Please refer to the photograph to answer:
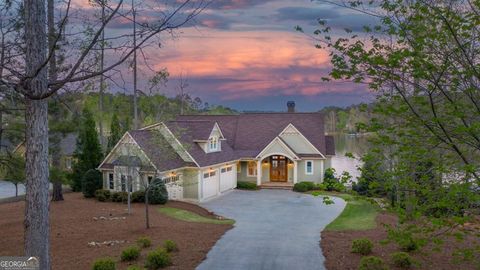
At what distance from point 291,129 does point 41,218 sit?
105 ft

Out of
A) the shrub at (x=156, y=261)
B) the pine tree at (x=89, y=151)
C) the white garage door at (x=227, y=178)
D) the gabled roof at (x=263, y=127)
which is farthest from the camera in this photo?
the gabled roof at (x=263, y=127)

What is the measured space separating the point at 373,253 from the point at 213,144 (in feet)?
67.2

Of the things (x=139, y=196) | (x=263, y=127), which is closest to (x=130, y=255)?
(x=139, y=196)

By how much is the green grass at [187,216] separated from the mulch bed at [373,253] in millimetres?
5664

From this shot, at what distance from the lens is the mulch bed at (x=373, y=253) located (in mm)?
12133

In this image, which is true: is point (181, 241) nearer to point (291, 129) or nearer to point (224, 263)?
point (224, 263)

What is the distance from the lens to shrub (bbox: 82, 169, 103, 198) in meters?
28.9

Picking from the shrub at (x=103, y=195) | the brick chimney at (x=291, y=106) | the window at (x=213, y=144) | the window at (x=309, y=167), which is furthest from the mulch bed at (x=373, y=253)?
the brick chimney at (x=291, y=106)

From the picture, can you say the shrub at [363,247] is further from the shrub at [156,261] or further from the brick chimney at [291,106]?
the brick chimney at [291,106]

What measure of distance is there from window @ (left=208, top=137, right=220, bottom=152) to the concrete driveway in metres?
3.62

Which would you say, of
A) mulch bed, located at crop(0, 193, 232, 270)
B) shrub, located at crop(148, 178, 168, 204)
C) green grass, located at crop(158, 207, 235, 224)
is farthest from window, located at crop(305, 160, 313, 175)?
green grass, located at crop(158, 207, 235, 224)

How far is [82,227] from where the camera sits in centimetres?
1945

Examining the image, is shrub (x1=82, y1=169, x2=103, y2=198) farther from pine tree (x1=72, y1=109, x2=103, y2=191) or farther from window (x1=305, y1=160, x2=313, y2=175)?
window (x1=305, y1=160, x2=313, y2=175)

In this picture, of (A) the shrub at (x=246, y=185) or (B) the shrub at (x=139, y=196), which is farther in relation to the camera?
(A) the shrub at (x=246, y=185)
